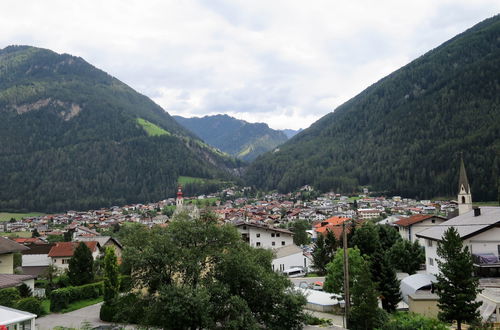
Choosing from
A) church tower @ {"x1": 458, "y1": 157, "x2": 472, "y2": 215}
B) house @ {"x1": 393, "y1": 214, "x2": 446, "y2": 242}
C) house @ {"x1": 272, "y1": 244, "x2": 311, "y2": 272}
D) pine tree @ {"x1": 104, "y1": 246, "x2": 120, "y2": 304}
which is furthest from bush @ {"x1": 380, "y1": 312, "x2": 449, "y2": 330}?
church tower @ {"x1": 458, "y1": 157, "x2": 472, "y2": 215}

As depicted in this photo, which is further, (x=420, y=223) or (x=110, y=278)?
(x=420, y=223)

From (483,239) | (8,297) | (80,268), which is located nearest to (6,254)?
(80,268)

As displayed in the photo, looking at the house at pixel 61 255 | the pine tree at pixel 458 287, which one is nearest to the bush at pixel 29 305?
the house at pixel 61 255

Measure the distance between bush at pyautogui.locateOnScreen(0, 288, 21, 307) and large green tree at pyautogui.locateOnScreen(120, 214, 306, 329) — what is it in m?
10.5

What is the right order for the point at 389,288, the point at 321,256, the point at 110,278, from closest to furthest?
the point at 389,288, the point at 110,278, the point at 321,256

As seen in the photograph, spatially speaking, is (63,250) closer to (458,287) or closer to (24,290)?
(24,290)

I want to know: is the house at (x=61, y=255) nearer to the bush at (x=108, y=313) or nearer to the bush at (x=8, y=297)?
the bush at (x=8, y=297)

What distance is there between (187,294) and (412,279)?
20986mm

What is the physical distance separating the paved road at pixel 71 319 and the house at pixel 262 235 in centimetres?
2635

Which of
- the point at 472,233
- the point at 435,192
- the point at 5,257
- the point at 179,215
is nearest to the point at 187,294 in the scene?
the point at 179,215

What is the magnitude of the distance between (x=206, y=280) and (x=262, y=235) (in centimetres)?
3716

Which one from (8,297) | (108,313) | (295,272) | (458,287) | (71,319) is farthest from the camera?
(295,272)

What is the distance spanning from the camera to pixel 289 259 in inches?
2124

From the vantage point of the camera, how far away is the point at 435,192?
171 m
